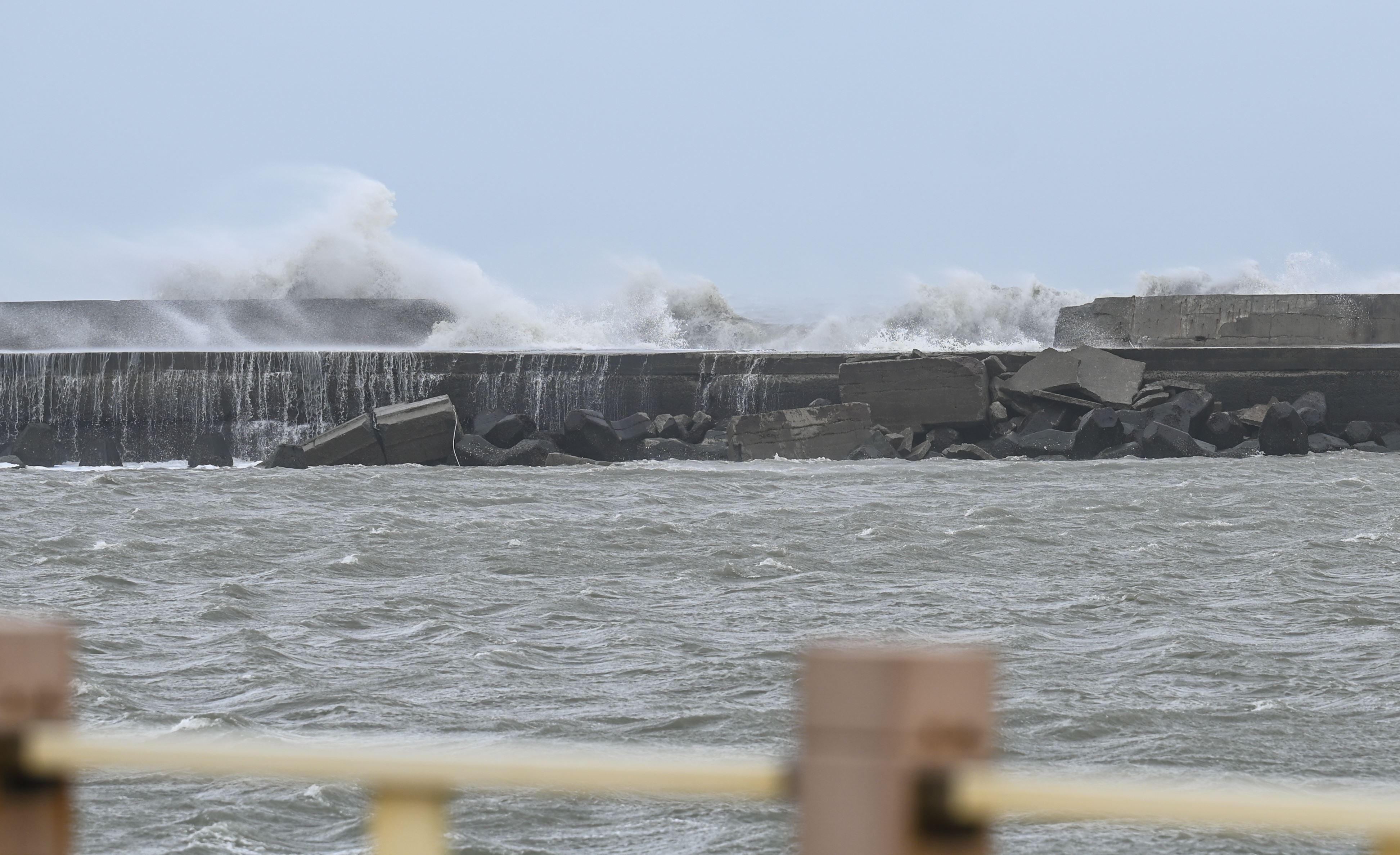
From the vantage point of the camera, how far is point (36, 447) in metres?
21.6

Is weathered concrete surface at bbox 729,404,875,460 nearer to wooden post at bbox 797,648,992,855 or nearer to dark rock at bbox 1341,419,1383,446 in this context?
dark rock at bbox 1341,419,1383,446

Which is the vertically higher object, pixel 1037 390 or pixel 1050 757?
pixel 1037 390

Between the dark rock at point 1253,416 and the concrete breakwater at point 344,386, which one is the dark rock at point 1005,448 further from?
the dark rock at point 1253,416

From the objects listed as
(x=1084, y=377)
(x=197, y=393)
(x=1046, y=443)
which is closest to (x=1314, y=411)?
(x=1084, y=377)

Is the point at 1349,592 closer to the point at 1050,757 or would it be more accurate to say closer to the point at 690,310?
the point at 1050,757

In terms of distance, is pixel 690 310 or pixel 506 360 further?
pixel 690 310

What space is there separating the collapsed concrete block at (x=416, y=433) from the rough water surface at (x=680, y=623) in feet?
11.5

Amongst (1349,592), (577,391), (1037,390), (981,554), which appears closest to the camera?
→ (1349,592)

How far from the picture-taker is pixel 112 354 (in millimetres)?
22859

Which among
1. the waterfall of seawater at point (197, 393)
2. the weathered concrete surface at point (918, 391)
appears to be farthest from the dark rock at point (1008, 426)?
the waterfall of seawater at point (197, 393)

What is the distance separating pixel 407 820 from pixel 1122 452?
18.6 metres

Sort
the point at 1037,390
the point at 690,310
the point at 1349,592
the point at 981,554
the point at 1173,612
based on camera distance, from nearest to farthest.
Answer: the point at 1173,612, the point at 1349,592, the point at 981,554, the point at 1037,390, the point at 690,310

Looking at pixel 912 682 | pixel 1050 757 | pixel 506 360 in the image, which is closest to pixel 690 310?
pixel 506 360

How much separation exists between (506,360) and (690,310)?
23.5 metres
